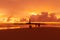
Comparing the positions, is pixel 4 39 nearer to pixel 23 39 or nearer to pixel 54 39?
pixel 23 39

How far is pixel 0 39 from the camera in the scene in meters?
10.0

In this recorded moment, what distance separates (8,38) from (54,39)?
2939 mm

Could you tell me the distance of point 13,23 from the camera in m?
20.9

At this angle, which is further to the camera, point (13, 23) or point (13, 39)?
point (13, 23)

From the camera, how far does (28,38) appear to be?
10.6m

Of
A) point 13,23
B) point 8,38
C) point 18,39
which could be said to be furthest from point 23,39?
point 13,23

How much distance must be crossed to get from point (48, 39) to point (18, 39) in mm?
1870

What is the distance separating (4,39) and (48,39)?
274 centimetres

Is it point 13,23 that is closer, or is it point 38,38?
point 38,38

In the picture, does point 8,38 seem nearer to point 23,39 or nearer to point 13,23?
point 23,39

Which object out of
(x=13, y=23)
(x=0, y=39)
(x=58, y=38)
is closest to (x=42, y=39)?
(x=58, y=38)

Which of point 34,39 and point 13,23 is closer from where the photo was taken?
point 34,39

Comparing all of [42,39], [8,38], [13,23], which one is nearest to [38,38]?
[42,39]

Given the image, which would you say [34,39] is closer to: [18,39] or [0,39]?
[18,39]
